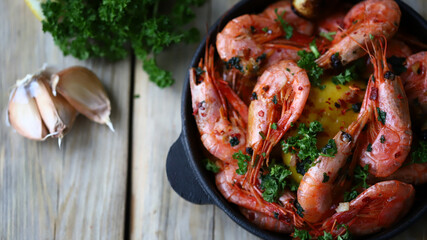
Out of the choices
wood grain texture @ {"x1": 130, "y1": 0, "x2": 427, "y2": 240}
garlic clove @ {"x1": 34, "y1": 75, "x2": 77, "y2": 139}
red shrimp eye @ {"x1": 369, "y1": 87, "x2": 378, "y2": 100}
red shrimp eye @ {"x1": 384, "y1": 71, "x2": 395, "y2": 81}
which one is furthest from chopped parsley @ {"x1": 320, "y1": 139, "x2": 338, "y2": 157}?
garlic clove @ {"x1": 34, "y1": 75, "x2": 77, "y2": 139}

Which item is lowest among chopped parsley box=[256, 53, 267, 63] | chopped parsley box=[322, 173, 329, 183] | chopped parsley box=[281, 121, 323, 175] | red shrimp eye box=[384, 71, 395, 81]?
chopped parsley box=[322, 173, 329, 183]

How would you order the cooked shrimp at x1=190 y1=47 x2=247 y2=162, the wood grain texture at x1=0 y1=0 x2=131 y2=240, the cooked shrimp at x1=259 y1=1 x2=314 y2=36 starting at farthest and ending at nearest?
the wood grain texture at x1=0 y1=0 x2=131 y2=240, the cooked shrimp at x1=259 y1=1 x2=314 y2=36, the cooked shrimp at x1=190 y1=47 x2=247 y2=162

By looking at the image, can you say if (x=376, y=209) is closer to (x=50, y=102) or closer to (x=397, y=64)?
(x=397, y=64)

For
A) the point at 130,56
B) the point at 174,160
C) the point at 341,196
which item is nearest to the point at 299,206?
the point at 341,196

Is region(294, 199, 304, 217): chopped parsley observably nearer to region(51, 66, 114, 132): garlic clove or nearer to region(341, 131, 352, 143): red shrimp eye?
region(341, 131, 352, 143): red shrimp eye

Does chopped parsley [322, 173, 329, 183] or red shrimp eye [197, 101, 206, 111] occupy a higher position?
red shrimp eye [197, 101, 206, 111]

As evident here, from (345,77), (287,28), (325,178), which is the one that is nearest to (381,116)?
(345,77)

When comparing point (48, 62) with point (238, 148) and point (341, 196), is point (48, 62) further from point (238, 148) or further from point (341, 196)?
point (341, 196)
